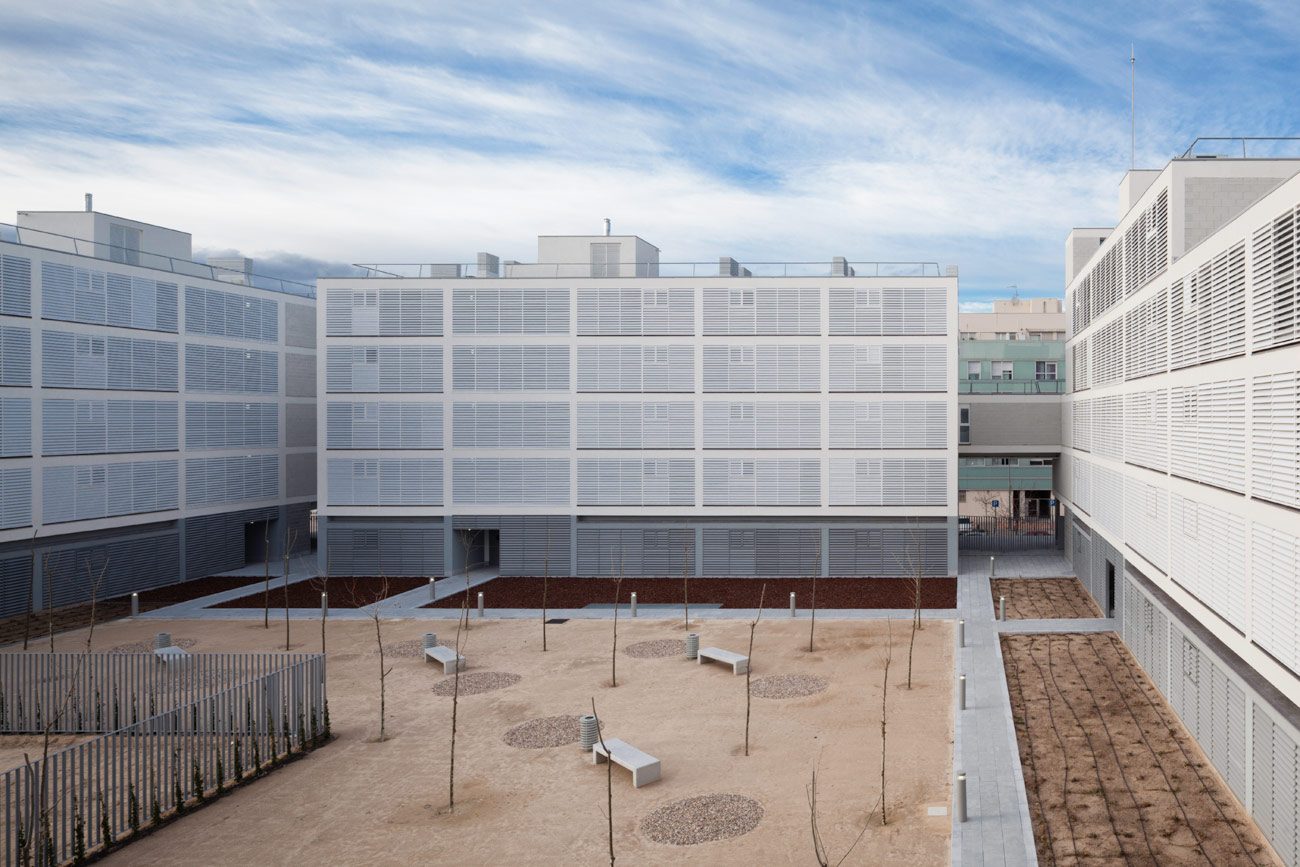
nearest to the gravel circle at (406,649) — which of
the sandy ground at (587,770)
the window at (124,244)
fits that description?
the sandy ground at (587,770)

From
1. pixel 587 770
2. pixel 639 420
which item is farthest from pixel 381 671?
pixel 639 420

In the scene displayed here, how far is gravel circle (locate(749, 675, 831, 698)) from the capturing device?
23.2 m

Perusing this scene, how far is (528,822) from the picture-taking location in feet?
51.8

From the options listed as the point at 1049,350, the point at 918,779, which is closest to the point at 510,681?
the point at 918,779

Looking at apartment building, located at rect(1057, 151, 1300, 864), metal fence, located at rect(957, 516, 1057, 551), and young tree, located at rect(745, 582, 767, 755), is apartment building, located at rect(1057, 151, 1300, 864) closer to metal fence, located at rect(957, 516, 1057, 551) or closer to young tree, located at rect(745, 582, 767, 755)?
young tree, located at rect(745, 582, 767, 755)

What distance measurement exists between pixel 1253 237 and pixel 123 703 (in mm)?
26611

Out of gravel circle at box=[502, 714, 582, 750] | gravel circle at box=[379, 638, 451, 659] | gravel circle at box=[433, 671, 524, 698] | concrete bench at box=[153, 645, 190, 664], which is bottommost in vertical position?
gravel circle at box=[379, 638, 451, 659]

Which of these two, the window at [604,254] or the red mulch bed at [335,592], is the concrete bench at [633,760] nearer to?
the red mulch bed at [335,592]

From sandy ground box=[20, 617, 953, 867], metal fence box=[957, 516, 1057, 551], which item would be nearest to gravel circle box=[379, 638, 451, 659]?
sandy ground box=[20, 617, 953, 867]

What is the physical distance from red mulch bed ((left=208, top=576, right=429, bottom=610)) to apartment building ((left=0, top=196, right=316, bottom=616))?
5.52m

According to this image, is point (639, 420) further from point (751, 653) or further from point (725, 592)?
point (751, 653)

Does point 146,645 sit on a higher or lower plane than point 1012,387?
lower

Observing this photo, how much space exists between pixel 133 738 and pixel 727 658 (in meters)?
14.7

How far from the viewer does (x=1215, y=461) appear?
1753 centimetres
